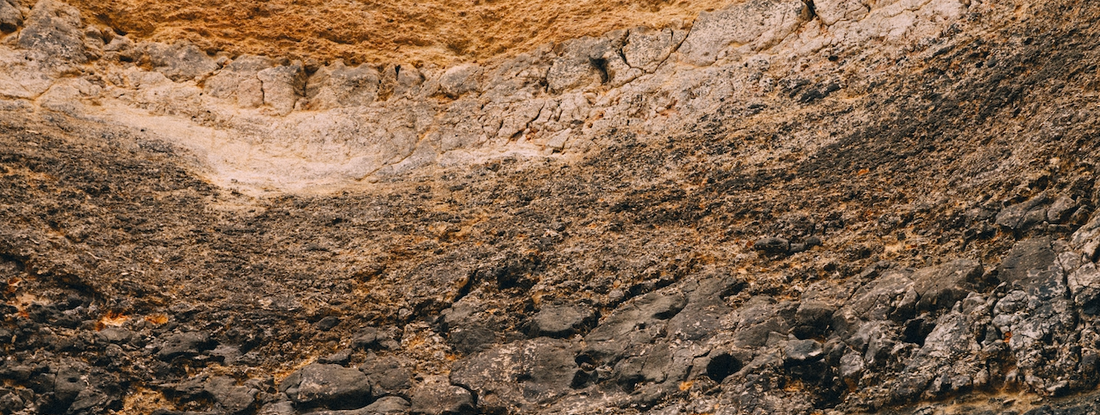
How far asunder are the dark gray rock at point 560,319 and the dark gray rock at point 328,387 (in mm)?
1659

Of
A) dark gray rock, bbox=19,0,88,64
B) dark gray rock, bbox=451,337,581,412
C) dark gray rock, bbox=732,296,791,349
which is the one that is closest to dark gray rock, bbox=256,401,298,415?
dark gray rock, bbox=451,337,581,412

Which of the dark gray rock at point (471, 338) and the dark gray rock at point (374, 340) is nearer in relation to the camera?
the dark gray rock at point (471, 338)

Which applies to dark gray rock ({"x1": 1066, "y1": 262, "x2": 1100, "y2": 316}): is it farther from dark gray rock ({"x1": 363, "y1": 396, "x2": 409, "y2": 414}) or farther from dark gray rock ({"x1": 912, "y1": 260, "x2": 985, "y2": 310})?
dark gray rock ({"x1": 363, "y1": 396, "x2": 409, "y2": 414})

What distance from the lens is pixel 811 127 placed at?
10.5m

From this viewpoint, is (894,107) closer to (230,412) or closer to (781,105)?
(781,105)

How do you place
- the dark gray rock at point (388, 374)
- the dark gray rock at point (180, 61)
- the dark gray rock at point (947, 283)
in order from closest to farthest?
the dark gray rock at point (947, 283) → the dark gray rock at point (388, 374) → the dark gray rock at point (180, 61)

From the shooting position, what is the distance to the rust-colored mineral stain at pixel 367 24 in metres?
14.1

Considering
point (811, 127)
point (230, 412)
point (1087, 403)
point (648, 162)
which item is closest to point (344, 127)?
point (648, 162)

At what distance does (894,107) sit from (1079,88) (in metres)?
1.93

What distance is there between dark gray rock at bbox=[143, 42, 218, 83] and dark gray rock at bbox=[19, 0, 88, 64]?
3.05ft

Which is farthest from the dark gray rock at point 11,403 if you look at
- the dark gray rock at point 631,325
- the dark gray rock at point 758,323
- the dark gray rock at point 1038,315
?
the dark gray rock at point 1038,315

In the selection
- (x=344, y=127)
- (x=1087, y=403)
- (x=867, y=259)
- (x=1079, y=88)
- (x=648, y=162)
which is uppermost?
(x=344, y=127)

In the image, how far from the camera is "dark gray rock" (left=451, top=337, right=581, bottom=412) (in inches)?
331

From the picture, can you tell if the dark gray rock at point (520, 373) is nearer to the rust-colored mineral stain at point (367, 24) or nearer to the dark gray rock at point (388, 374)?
the dark gray rock at point (388, 374)
